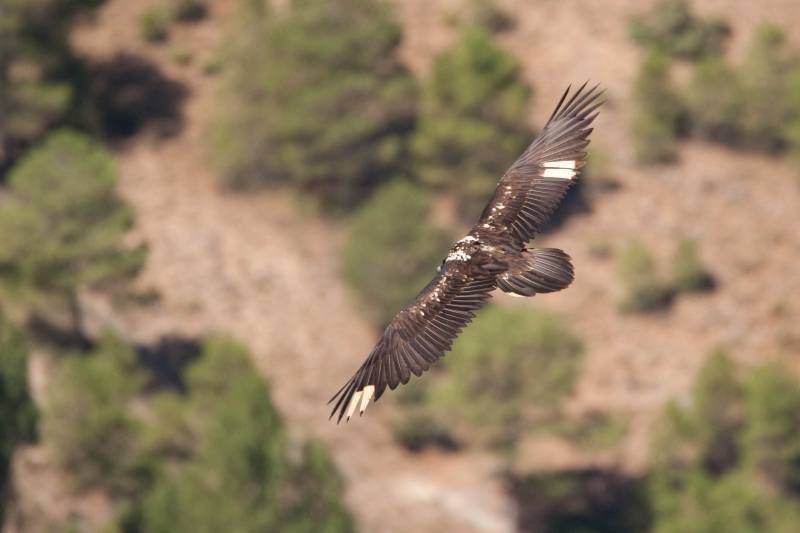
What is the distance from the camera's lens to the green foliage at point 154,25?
307 feet

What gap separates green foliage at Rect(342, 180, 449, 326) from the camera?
7175 cm

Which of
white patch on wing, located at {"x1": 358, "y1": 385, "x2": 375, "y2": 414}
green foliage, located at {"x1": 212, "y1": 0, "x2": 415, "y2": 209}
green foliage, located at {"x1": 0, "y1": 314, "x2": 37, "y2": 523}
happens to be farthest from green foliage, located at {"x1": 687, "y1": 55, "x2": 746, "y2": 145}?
white patch on wing, located at {"x1": 358, "y1": 385, "x2": 375, "y2": 414}

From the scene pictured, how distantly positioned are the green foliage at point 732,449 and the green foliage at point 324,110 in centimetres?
2165

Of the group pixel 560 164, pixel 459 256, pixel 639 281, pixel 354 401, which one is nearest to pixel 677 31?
pixel 639 281

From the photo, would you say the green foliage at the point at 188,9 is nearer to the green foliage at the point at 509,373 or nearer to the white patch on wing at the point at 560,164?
the green foliage at the point at 509,373

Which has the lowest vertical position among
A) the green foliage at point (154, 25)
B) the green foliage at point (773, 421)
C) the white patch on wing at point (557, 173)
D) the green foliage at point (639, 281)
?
the white patch on wing at point (557, 173)

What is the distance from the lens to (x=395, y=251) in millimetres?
72250

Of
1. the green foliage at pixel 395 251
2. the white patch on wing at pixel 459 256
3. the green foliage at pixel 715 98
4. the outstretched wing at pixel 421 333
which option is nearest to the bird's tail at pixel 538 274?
the outstretched wing at pixel 421 333

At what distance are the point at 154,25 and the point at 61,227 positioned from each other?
29.7 m

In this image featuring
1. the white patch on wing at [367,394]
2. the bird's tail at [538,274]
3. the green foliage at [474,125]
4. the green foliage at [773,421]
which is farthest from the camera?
the green foliage at [474,125]

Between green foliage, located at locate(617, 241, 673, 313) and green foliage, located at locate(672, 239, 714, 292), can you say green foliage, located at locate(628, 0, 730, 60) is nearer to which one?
green foliage, located at locate(672, 239, 714, 292)

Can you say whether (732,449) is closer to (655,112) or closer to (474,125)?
(474,125)

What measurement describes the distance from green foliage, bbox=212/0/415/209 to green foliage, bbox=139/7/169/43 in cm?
985

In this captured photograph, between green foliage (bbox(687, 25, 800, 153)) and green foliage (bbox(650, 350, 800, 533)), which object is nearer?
green foliage (bbox(650, 350, 800, 533))
